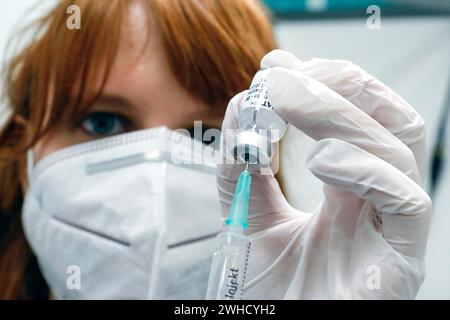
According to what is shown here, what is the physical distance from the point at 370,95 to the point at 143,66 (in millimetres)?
393

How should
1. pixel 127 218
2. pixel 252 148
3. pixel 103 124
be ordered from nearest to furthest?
pixel 252 148
pixel 127 218
pixel 103 124

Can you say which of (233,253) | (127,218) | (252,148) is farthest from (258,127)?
(127,218)

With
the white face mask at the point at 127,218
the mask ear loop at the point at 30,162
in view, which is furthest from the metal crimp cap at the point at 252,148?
the mask ear loop at the point at 30,162

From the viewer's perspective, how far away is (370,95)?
0.60 metres

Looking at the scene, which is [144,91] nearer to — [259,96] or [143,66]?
[143,66]

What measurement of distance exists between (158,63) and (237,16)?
0.15m

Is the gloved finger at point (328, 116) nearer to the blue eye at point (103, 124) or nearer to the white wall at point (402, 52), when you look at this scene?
the blue eye at point (103, 124)

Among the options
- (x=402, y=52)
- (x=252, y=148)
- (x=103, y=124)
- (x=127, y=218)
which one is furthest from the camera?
(x=402, y=52)

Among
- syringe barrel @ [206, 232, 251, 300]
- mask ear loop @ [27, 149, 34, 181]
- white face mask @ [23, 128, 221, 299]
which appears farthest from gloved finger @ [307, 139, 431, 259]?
mask ear loop @ [27, 149, 34, 181]

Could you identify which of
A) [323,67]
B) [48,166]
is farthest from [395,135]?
[48,166]

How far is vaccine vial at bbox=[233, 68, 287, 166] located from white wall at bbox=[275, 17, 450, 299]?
0.74m

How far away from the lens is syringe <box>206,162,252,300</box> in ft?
1.88

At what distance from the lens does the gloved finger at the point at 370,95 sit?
23.5 inches
